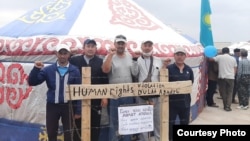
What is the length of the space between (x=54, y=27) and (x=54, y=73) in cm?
181

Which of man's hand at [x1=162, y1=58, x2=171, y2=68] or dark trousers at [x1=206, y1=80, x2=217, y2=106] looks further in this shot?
dark trousers at [x1=206, y1=80, x2=217, y2=106]

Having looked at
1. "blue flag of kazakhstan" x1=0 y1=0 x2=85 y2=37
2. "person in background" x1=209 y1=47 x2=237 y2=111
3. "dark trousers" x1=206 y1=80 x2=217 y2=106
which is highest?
"blue flag of kazakhstan" x1=0 y1=0 x2=85 y2=37

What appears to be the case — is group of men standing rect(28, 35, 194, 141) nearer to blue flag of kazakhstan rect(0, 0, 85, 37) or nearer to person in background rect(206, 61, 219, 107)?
blue flag of kazakhstan rect(0, 0, 85, 37)

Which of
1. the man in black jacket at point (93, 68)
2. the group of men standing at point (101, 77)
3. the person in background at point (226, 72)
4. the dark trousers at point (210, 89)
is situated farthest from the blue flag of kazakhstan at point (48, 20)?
the dark trousers at point (210, 89)

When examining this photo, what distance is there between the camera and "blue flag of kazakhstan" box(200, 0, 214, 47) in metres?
8.89

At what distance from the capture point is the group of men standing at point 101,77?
11.9 ft

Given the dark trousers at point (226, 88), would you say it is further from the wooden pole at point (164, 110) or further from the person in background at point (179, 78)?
the wooden pole at point (164, 110)

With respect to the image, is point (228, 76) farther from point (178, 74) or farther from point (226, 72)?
point (178, 74)

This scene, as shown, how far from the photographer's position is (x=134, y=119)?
11.7 feet

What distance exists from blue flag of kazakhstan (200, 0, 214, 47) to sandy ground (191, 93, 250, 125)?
5.49ft

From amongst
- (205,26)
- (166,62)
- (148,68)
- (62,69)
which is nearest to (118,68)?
(148,68)

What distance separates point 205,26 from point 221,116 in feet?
8.60

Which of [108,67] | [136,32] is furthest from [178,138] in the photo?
[136,32]

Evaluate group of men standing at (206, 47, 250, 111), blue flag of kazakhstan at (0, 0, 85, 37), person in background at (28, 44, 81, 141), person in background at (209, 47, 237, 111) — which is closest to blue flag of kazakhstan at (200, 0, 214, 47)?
group of men standing at (206, 47, 250, 111)
